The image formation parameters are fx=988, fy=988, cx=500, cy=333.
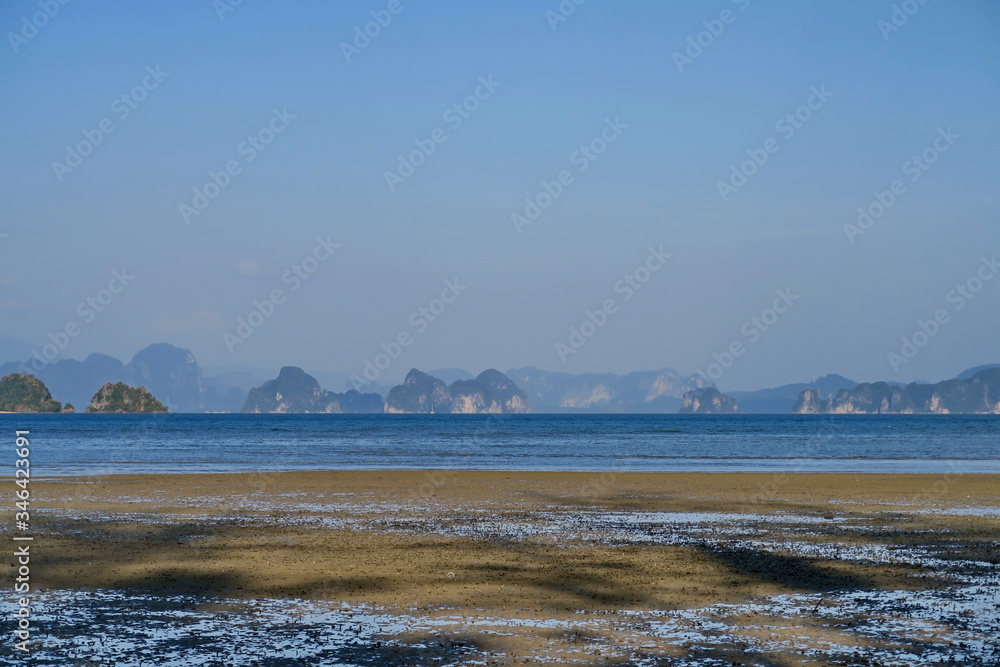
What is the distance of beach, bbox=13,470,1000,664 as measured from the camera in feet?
40.0

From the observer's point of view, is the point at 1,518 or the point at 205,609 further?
the point at 1,518

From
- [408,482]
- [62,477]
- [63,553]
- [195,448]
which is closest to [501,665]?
[63,553]

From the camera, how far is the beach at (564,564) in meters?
12.2

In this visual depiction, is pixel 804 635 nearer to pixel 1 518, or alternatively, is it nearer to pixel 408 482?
pixel 1 518

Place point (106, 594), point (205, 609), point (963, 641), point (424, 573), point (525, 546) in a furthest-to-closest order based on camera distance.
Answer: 1. point (525, 546)
2. point (424, 573)
3. point (106, 594)
4. point (205, 609)
5. point (963, 641)

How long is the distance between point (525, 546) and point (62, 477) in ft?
92.4

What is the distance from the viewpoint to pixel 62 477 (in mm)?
41062

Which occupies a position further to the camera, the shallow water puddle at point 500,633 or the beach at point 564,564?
the beach at point 564,564

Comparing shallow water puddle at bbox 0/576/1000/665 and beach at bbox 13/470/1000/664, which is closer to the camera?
shallow water puddle at bbox 0/576/1000/665

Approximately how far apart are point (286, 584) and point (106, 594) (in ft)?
8.67

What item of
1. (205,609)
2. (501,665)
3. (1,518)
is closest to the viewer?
(501,665)

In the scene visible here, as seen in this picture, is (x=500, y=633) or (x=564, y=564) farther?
(x=564, y=564)

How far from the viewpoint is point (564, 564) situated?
17688 millimetres

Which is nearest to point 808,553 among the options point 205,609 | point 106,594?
point 205,609
